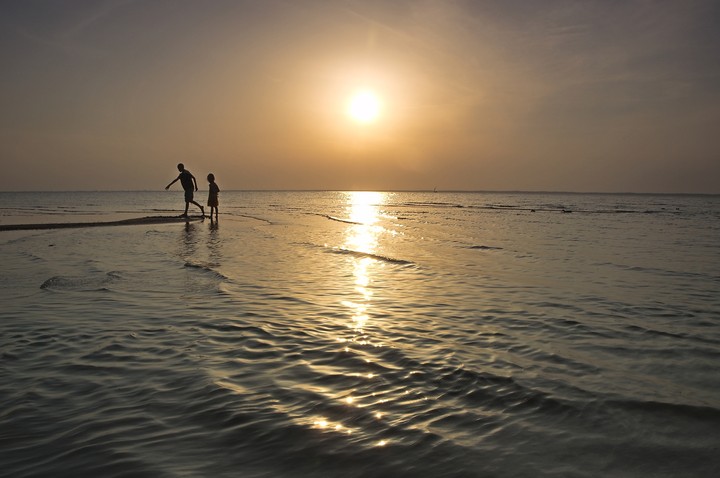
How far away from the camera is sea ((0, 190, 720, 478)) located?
3.55 meters

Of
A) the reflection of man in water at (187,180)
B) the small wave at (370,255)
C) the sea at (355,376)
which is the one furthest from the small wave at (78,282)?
the reflection of man in water at (187,180)

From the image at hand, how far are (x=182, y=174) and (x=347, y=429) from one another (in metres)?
25.7

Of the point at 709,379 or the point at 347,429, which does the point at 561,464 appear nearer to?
the point at 347,429

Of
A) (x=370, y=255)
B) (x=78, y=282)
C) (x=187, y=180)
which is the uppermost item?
(x=187, y=180)

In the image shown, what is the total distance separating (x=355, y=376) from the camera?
5.12m

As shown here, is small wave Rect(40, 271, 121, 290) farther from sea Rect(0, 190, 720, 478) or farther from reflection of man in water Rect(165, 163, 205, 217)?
reflection of man in water Rect(165, 163, 205, 217)

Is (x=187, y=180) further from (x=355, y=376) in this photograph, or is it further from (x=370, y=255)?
(x=355, y=376)

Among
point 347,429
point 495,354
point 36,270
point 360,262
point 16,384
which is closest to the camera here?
point 347,429

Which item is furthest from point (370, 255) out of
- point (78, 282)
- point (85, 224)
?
point (85, 224)

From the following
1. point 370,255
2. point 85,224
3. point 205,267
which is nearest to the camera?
point 205,267

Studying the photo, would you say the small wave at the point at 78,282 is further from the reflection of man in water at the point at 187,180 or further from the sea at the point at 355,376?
the reflection of man in water at the point at 187,180

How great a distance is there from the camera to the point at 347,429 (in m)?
3.91

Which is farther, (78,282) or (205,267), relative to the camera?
(205,267)

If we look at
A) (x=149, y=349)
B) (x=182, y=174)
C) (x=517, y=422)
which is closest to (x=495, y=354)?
(x=517, y=422)
